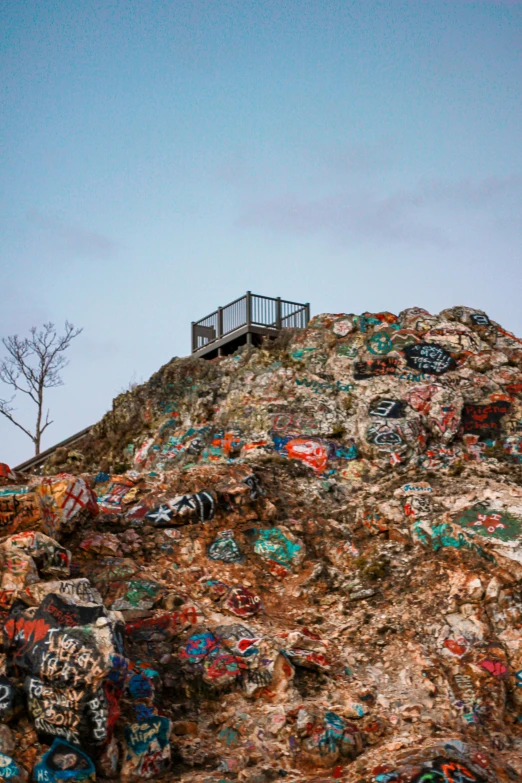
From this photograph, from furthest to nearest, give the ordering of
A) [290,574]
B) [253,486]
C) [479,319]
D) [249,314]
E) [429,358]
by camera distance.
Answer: [249,314] < [479,319] < [429,358] < [253,486] < [290,574]

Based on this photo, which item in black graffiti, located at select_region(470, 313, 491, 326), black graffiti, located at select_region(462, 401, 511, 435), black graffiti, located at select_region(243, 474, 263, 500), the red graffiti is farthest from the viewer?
black graffiti, located at select_region(470, 313, 491, 326)

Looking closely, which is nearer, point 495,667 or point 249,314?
point 495,667

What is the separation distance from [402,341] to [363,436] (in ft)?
8.73

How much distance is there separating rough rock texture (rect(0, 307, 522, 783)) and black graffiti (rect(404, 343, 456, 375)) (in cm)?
4

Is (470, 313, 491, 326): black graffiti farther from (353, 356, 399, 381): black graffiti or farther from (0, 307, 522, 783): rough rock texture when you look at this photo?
(353, 356, 399, 381): black graffiti

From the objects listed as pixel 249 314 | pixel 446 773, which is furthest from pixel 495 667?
pixel 249 314

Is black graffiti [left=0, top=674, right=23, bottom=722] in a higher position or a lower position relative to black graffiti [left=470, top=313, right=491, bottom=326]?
lower

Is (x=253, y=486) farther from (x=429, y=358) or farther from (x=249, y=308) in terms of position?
(x=249, y=308)

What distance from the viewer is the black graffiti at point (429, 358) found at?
1698 centimetres

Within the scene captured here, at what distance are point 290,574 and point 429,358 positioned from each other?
19.7 feet

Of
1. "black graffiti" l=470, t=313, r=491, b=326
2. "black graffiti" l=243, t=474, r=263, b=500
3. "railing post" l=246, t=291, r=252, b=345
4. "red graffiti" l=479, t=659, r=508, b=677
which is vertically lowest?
"red graffiti" l=479, t=659, r=508, b=677

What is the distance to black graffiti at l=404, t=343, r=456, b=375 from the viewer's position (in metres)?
17.0

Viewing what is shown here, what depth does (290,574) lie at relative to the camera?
13.1 metres

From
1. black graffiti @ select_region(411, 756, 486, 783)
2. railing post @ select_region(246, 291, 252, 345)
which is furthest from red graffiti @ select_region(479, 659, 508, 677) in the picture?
railing post @ select_region(246, 291, 252, 345)
